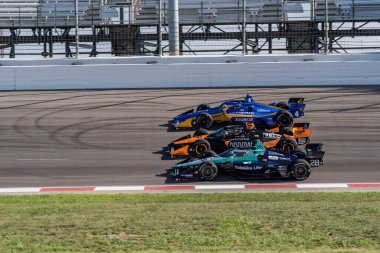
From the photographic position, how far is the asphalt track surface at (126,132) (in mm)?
15156

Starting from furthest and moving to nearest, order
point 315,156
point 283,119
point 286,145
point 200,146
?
1. point 283,119
2. point 200,146
3. point 286,145
4. point 315,156

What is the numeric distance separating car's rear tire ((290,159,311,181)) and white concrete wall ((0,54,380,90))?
11.7 meters

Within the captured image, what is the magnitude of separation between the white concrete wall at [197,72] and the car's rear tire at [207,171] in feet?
38.0

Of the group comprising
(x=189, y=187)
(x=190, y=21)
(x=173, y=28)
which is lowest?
→ (x=189, y=187)

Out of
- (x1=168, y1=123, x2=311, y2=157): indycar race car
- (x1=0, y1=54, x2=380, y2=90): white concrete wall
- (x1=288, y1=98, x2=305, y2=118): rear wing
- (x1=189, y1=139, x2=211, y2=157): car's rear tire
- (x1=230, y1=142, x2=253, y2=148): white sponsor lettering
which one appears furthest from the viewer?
(x1=0, y1=54, x2=380, y2=90): white concrete wall

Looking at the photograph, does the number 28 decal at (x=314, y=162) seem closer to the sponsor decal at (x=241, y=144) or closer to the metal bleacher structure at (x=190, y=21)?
the sponsor decal at (x=241, y=144)

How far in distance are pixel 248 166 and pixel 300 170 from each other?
96 centimetres

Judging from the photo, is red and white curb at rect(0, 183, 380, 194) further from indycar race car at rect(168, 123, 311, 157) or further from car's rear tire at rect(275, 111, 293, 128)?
car's rear tire at rect(275, 111, 293, 128)

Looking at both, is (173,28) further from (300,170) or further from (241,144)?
(300,170)

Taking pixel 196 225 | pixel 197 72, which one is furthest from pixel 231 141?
pixel 197 72

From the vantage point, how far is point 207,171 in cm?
1442

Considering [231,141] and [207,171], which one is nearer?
[207,171]

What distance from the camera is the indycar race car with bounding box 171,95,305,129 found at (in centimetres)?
1892

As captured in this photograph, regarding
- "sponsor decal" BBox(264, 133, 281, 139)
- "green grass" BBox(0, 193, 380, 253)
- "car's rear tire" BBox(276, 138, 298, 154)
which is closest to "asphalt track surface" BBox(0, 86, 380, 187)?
"car's rear tire" BBox(276, 138, 298, 154)
